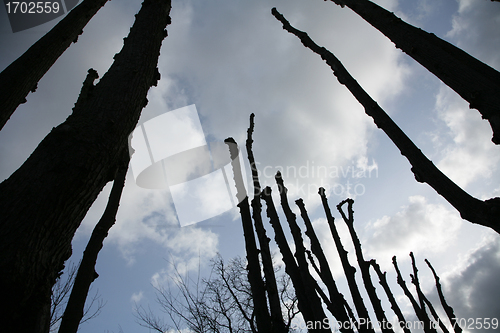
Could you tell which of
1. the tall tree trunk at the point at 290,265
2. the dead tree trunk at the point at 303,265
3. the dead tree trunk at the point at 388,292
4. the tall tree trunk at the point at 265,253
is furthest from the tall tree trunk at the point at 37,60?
the dead tree trunk at the point at 388,292

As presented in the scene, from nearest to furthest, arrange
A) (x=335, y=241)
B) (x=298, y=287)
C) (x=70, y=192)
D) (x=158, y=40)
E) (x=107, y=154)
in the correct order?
(x=70, y=192), (x=107, y=154), (x=158, y=40), (x=298, y=287), (x=335, y=241)

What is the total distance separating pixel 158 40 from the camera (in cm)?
248

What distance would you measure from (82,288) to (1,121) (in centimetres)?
226

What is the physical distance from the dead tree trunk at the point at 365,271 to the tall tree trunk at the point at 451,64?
4.60 m

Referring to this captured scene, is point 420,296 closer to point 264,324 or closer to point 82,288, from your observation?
point 264,324

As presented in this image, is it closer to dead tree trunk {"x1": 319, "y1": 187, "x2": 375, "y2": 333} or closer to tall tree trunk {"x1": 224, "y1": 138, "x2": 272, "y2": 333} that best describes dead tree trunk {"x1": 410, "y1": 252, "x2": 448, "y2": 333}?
dead tree trunk {"x1": 319, "y1": 187, "x2": 375, "y2": 333}

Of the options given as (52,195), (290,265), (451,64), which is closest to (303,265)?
(290,265)

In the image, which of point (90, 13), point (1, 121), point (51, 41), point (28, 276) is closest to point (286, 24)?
point (90, 13)

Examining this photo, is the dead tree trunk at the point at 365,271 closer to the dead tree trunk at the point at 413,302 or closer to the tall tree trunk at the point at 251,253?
the dead tree trunk at the point at 413,302

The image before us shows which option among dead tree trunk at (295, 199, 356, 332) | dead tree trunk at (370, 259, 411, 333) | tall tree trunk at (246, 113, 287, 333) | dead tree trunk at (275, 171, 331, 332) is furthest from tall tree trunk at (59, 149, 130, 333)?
dead tree trunk at (370, 259, 411, 333)

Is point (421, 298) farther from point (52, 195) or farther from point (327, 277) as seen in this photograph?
point (52, 195)

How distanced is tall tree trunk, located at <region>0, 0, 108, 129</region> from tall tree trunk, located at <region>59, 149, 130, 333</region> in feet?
4.36

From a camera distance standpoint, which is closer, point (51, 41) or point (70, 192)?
point (70, 192)

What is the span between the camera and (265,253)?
4.61 meters
